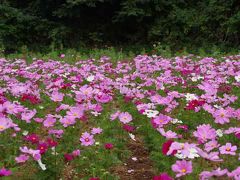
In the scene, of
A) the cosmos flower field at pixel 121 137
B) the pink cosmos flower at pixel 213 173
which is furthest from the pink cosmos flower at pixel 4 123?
the pink cosmos flower at pixel 213 173

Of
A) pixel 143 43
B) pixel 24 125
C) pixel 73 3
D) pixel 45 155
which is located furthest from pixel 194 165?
pixel 143 43

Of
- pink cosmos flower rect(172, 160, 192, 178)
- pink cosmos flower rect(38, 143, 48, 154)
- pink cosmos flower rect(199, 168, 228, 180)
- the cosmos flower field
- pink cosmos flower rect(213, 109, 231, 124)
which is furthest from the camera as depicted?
pink cosmos flower rect(213, 109, 231, 124)

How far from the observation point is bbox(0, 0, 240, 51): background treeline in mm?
17281

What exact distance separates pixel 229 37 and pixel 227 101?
12639 millimetres

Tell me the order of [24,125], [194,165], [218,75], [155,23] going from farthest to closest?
[155,23] < [218,75] < [24,125] < [194,165]

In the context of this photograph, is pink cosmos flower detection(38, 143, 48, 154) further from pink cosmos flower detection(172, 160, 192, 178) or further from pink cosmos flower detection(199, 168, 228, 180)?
pink cosmos flower detection(199, 168, 228, 180)

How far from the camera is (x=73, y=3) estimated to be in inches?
637

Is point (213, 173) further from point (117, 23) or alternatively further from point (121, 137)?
point (117, 23)

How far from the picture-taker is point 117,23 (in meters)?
19.8

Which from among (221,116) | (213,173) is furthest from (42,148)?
(221,116)

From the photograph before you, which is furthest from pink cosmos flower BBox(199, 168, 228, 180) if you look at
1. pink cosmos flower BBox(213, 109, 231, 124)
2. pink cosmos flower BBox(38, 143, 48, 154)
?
pink cosmos flower BBox(213, 109, 231, 124)

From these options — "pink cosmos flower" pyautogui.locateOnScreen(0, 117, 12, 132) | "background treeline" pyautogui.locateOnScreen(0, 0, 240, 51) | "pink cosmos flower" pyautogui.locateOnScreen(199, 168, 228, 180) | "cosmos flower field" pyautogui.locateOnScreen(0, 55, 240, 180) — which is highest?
"pink cosmos flower" pyautogui.locateOnScreen(199, 168, 228, 180)

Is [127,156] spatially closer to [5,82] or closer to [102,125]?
[102,125]

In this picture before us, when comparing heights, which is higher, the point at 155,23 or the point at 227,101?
the point at 227,101
